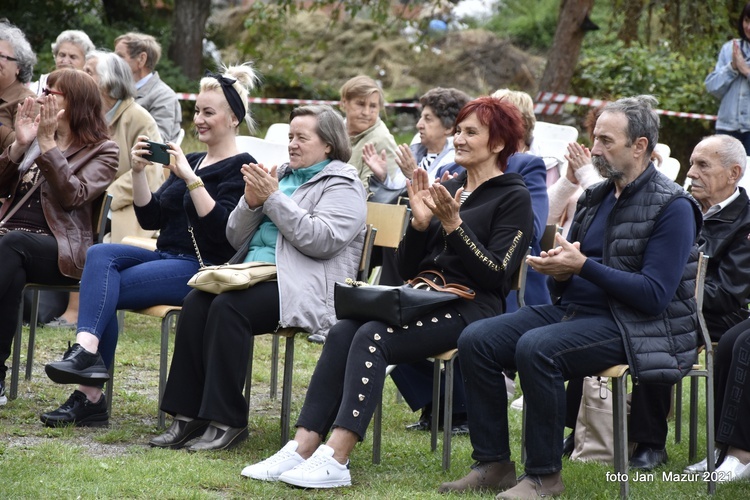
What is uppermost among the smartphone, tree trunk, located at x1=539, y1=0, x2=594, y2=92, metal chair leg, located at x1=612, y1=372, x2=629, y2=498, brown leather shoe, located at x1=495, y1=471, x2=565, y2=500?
tree trunk, located at x1=539, y1=0, x2=594, y2=92

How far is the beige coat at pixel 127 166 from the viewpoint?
710 centimetres

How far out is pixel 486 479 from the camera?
429 cm

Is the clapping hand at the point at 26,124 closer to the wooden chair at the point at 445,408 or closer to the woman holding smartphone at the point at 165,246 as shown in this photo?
the woman holding smartphone at the point at 165,246

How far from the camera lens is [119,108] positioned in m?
7.13

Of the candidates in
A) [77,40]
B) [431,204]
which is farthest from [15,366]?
[77,40]

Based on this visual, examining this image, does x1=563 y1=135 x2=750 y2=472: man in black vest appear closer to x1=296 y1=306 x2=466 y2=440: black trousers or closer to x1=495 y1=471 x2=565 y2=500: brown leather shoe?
x1=495 y1=471 x2=565 y2=500: brown leather shoe

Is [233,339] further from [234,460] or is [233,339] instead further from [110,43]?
[110,43]

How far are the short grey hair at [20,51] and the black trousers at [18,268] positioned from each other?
146 cm

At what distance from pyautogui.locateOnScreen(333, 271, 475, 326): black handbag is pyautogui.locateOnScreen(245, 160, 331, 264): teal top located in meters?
0.54

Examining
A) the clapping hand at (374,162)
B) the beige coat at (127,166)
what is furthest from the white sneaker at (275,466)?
Result: the beige coat at (127,166)

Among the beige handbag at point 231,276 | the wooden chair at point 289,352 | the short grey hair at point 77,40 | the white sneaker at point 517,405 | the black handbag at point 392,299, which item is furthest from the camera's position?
the short grey hair at point 77,40

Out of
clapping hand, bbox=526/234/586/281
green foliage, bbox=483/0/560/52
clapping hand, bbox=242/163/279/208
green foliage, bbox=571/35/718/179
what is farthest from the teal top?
green foliage, bbox=483/0/560/52

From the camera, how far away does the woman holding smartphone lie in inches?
199

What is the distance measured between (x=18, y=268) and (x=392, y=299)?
2118 millimetres
